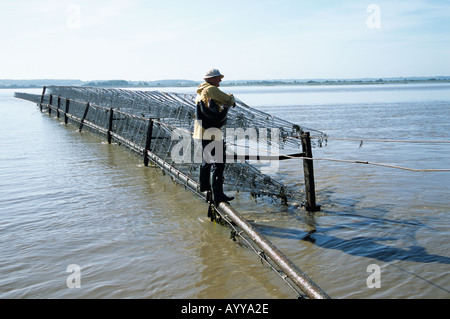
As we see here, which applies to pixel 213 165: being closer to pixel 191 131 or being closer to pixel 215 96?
pixel 215 96

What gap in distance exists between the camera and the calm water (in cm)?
502

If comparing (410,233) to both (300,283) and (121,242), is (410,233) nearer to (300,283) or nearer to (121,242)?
(300,283)

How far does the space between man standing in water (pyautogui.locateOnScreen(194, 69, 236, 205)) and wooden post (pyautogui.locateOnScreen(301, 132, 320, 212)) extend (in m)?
1.93

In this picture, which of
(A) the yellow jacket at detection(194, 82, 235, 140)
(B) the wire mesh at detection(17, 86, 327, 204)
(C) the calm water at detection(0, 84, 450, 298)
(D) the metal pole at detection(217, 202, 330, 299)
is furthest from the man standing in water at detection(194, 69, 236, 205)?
(B) the wire mesh at detection(17, 86, 327, 204)

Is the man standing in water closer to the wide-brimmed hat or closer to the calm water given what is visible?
the wide-brimmed hat

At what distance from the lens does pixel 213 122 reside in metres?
6.07

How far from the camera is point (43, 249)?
618cm

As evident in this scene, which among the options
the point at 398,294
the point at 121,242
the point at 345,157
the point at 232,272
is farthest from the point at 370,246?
the point at 345,157

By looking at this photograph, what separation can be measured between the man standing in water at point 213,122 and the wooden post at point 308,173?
1934 mm

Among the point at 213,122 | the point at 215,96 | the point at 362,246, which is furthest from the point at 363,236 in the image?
the point at 215,96

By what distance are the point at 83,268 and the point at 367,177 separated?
7828mm

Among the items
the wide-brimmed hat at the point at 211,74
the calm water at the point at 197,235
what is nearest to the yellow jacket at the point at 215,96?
the wide-brimmed hat at the point at 211,74

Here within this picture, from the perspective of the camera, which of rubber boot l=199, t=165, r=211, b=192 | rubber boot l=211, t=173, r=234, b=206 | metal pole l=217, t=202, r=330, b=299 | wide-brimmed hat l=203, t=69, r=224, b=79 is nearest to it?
metal pole l=217, t=202, r=330, b=299

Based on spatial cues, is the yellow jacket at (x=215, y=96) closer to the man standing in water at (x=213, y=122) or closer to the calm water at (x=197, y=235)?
the man standing in water at (x=213, y=122)
